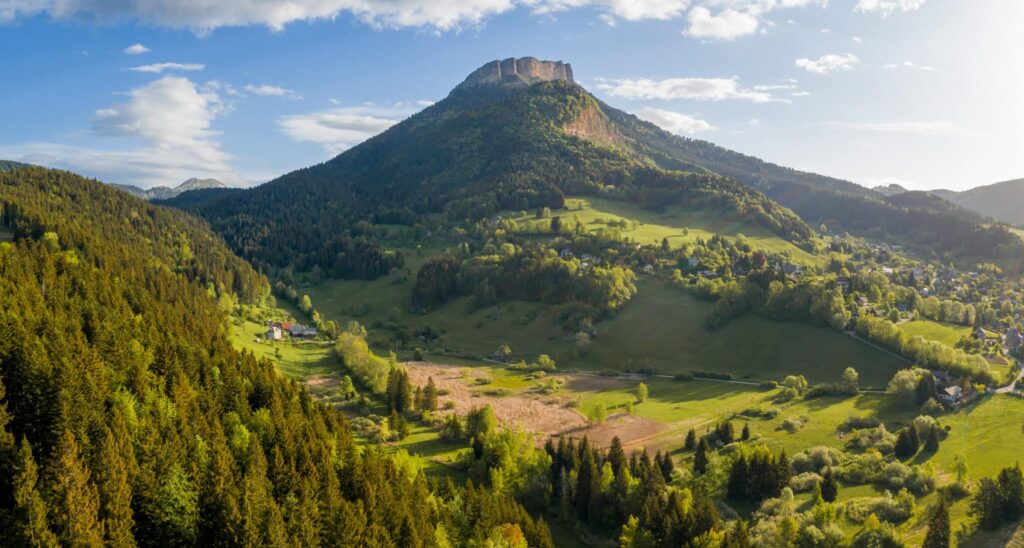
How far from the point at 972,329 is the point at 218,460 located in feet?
457

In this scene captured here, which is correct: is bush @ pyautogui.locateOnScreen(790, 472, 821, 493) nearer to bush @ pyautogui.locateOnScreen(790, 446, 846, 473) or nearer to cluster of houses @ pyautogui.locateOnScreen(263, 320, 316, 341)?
bush @ pyautogui.locateOnScreen(790, 446, 846, 473)

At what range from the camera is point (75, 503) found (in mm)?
27156

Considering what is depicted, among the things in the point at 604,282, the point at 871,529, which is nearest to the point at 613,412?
the point at 871,529

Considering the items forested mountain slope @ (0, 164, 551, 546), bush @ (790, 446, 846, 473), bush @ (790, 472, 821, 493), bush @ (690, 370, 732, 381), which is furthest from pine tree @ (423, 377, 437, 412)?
bush @ (690, 370, 732, 381)

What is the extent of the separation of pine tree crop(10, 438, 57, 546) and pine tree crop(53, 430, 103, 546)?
848mm

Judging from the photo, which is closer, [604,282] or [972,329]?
[972,329]

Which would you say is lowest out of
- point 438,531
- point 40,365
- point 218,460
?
point 438,531

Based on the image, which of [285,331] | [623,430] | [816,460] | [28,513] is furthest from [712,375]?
[28,513]

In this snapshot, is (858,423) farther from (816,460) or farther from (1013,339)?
(1013,339)

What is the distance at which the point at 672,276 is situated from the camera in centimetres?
15150

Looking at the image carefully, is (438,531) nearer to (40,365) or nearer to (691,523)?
(691,523)

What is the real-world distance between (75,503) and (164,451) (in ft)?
23.5

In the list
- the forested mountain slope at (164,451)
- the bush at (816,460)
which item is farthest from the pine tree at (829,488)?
the forested mountain slope at (164,451)

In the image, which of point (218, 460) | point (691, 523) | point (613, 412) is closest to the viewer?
point (218, 460)
